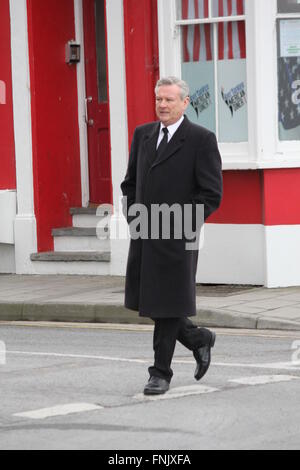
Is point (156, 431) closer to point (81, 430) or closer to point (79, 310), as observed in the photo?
point (81, 430)

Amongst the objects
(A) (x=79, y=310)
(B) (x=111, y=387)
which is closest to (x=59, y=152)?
(A) (x=79, y=310)

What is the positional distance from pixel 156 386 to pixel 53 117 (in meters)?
8.90

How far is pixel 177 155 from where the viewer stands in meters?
8.31

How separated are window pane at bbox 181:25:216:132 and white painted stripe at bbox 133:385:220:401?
661cm

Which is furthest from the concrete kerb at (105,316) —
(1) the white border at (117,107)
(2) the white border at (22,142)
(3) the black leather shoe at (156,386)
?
(3) the black leather shoe at (156,386)

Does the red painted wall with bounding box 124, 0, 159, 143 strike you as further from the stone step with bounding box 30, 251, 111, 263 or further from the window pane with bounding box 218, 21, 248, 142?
the stone step with bounding box 30, 251, 111, 263

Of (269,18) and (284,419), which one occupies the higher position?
(269,18)

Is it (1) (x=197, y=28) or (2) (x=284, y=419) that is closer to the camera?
(2) (x=284, y=419)

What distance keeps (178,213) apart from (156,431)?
5.48ft

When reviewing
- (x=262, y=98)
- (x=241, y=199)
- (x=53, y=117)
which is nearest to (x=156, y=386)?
(x=241, y=199)

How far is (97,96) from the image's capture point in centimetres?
1697

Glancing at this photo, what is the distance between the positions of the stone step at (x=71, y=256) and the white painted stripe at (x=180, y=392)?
7.31 meters

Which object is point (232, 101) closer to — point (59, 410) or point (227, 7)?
point (227, 7)

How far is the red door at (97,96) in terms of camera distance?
16.9 metres
